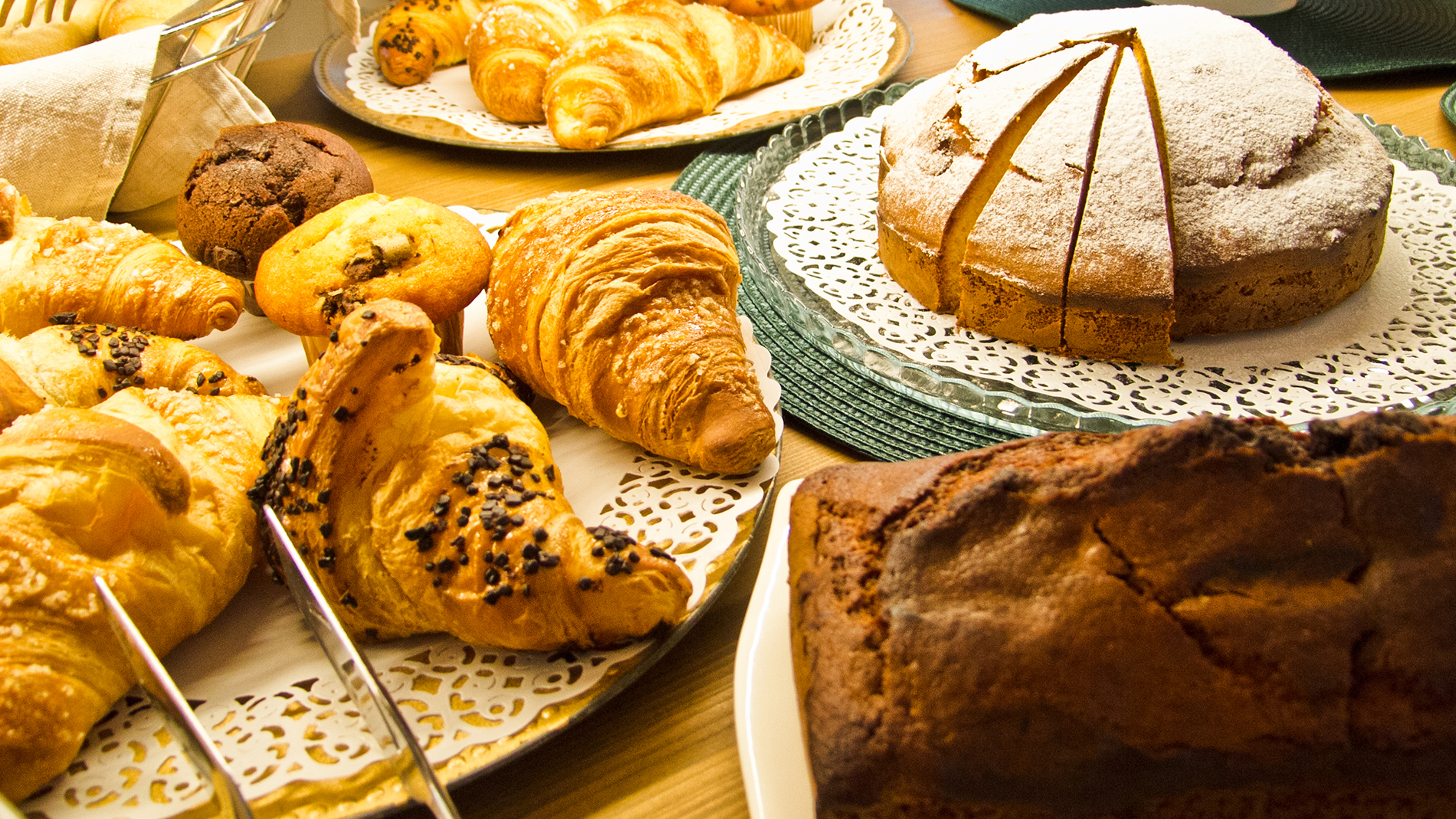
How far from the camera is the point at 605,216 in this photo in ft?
3.77

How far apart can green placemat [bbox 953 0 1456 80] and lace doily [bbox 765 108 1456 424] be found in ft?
1.81

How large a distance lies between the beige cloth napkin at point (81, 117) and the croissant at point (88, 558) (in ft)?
2.76

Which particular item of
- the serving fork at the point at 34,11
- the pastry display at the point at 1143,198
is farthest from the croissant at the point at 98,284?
the pastry display at the point at 1143,198

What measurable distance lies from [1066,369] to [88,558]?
3.56 ft

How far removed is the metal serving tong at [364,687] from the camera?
0.65 m

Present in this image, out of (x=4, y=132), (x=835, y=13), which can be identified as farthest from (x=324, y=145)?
(x=835, y=13)

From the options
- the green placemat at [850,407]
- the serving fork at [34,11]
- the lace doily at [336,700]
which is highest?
the serving fork at [34,11]

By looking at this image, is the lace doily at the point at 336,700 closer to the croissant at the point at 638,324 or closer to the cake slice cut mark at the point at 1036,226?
the croissant at the point at 638,324

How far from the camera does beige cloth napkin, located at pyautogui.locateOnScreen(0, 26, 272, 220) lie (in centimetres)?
145

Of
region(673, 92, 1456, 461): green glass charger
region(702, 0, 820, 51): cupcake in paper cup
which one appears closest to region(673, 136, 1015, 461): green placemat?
region(673, 92, 1456, 461): green glass charger

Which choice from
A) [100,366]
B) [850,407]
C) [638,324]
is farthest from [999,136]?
[100,366]

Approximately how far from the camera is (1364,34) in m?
2.09

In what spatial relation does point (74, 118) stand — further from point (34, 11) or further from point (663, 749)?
point (663, 749)

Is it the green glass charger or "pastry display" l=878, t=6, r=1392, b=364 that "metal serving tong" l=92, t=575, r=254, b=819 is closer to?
the green glass charger
